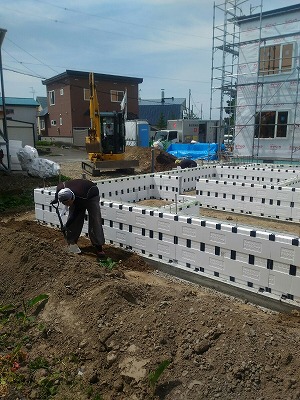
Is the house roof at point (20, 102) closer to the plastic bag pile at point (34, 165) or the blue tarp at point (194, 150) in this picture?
the blue tarp at point (194, 150)

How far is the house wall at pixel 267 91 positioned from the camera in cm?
1662

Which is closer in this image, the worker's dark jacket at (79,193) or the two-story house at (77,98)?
the worker's dark jacket at (79,193)

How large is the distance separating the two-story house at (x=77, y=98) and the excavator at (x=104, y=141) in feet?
62.4

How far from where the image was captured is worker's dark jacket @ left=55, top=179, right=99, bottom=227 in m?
5.84

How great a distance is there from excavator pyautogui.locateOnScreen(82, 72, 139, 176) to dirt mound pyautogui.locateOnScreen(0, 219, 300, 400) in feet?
40.5

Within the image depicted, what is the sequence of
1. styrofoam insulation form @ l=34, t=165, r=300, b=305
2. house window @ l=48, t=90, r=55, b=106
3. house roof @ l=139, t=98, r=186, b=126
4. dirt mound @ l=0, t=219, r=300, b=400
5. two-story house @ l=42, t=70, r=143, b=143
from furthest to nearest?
house roof @ l=139, t=98, r=186, b=126 < house window @ l=48, t=90, r=55, b=106 < two-story house @ l=42, t=70, r=143, b=143 < styrofoam insulation form @ l=34, t=165, r=300, b=305 < dirt mound @ l=0, t=219, r=300, b=400

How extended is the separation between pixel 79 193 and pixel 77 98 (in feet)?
104

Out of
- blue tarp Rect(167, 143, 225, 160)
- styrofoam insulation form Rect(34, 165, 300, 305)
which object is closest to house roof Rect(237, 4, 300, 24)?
blue tarp Rect(167, 143, 225, 160)

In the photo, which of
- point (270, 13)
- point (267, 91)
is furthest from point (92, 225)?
point (270, 13)

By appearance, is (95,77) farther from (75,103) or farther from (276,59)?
(276,59)

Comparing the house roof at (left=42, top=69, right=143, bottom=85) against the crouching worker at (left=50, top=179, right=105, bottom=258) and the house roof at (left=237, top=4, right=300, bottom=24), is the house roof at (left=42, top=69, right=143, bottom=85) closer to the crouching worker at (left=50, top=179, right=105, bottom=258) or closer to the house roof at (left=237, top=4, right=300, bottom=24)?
the house roof at (left=237, top=4, right=300, bottom=24)

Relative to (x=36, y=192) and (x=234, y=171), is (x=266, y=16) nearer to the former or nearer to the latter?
(x=234, y=171)

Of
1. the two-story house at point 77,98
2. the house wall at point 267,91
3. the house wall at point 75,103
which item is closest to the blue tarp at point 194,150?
the house wall at point 267,91

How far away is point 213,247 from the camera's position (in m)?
5.38
